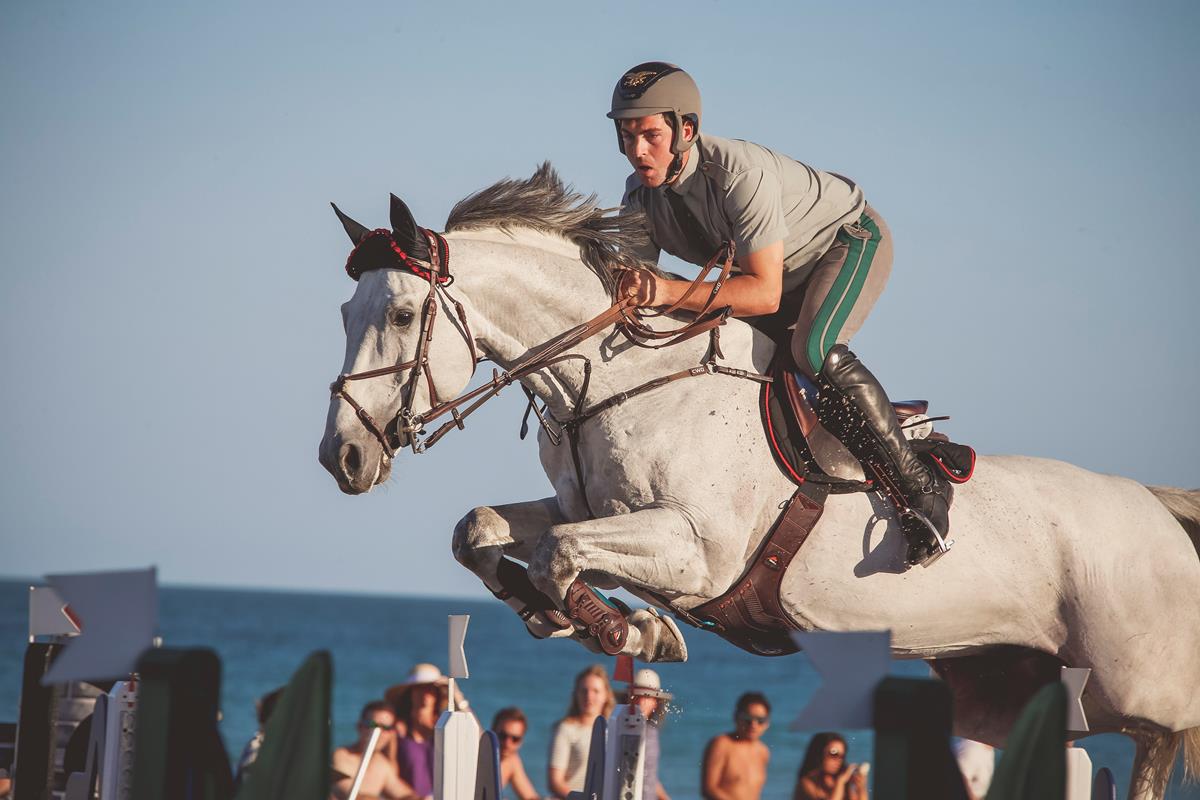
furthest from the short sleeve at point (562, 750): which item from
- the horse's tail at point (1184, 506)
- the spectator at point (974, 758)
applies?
the horse's tail at point (1184, 506)

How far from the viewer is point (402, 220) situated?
159 inches

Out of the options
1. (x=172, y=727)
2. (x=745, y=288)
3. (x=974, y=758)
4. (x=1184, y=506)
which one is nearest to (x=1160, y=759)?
(x=1184, y=506)

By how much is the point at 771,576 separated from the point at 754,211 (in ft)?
3.47

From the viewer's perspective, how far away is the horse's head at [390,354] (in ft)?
13.0

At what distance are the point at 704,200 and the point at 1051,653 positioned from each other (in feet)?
6.20

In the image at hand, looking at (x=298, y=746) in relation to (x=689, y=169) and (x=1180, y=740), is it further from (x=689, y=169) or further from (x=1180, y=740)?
(x=1180, y=740)

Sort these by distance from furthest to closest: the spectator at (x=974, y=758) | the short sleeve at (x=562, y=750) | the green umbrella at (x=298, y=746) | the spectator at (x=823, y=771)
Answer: the short sleeve at (x=562, y=750)
the spectator at (x=823, y=771)
the spectator at (x=974, y=758)
the green umbrella at (x=298, y=746)

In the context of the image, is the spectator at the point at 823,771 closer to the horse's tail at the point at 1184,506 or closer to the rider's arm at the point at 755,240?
the horse's tail at the point at 1184,506

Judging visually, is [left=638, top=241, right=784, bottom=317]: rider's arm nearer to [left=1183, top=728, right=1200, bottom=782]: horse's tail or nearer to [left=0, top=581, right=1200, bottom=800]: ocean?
[left=0, top=581, right=1200, bottom=800]: ocean

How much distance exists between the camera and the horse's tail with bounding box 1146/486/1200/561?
16.3 feet

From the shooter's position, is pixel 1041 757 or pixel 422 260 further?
pixel 422 260

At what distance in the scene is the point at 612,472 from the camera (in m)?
4.16

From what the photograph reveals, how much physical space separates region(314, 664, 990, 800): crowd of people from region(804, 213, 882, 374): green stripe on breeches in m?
3.14

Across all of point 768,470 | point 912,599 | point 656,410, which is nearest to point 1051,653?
point 912,599
